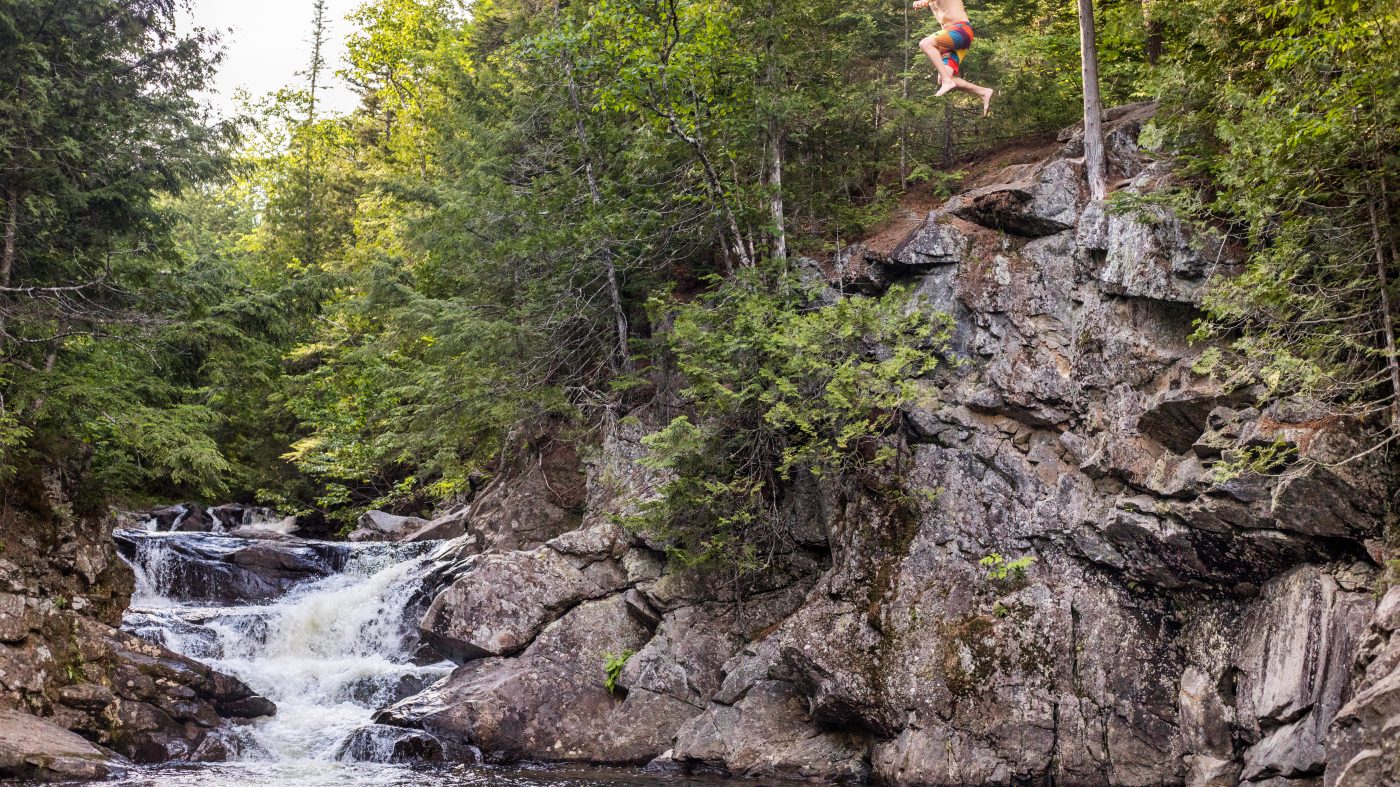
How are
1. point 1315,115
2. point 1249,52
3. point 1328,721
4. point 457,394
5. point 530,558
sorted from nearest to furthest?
point 1328,721 → point 1315,115 → point 1249,52 → point 530,558 → point 457,394

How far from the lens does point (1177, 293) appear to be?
11.6 metres

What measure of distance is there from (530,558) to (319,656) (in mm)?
3955

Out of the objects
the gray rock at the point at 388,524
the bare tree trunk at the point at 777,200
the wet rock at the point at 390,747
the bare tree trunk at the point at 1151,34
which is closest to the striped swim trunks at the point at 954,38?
the bare tree trunk at the point at 1151,34

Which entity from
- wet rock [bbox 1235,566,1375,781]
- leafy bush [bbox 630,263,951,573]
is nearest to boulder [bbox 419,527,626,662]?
leafy bush [bbox 630,263,951,573]

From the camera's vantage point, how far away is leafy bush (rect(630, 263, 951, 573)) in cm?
1291

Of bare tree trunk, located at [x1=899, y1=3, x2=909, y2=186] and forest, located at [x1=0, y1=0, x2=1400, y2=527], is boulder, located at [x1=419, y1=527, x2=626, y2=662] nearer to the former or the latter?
forest, located at [x1=0, y1=0, x2=1400, y2=527]

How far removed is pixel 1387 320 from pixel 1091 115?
18.5 ft

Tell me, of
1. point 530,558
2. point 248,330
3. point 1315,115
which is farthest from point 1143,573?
point 248,330

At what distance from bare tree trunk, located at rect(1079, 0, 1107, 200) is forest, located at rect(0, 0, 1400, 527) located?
57cm

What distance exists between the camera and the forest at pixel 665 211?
989cm

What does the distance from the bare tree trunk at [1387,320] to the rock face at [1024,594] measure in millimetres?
523

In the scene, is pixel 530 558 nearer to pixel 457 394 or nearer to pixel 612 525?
pixel 612 525

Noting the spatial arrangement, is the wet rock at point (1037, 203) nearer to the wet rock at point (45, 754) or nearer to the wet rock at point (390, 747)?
the wet rock at point (390, 747)

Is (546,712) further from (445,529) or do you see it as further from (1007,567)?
(445,529)
